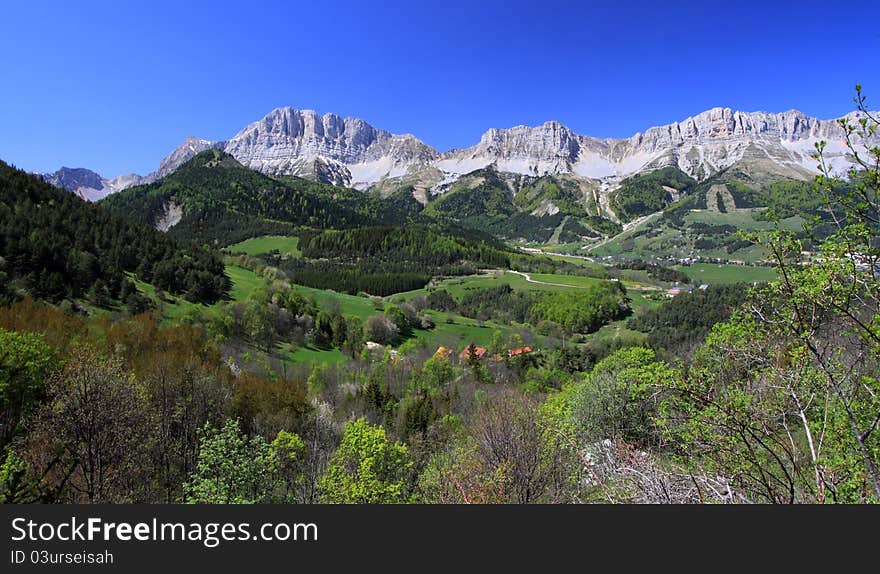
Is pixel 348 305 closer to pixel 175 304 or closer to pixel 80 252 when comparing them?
pixel 175 304

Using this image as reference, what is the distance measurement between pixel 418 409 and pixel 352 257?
157286 mm

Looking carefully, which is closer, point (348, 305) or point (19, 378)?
point (19, 378)

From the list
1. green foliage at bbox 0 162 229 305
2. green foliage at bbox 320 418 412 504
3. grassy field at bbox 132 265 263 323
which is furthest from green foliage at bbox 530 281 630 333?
green foliage at bbox 320 418 412 504

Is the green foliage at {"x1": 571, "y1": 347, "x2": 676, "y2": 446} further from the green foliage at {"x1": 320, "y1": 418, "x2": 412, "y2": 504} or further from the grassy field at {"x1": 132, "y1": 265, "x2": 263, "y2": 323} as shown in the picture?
the grassy field at {"x1": 132, "y1": 265, "x2": 263, "y2": 323}

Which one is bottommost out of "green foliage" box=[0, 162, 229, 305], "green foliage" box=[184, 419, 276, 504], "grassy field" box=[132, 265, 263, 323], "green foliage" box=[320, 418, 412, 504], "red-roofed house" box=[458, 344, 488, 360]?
"red-roofed house" box=[458, 344, 488, 360]

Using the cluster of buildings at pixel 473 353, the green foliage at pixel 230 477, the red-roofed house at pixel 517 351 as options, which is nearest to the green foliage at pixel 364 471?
the green foliage at pixel 230 477

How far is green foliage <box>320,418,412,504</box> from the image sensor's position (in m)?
20.2

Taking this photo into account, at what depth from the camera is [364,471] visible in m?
20.8

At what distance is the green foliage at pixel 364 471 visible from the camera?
20.2m

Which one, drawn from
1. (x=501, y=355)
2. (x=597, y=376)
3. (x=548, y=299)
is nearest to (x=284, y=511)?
(x=597, y=376)

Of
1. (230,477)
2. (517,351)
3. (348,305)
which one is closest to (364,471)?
(230,477)

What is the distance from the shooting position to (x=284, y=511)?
5809mm

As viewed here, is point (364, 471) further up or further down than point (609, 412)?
further up

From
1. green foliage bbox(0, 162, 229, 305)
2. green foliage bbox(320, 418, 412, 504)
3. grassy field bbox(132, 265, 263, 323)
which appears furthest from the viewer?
grassy field bbox(132, 265, 263, 323)
